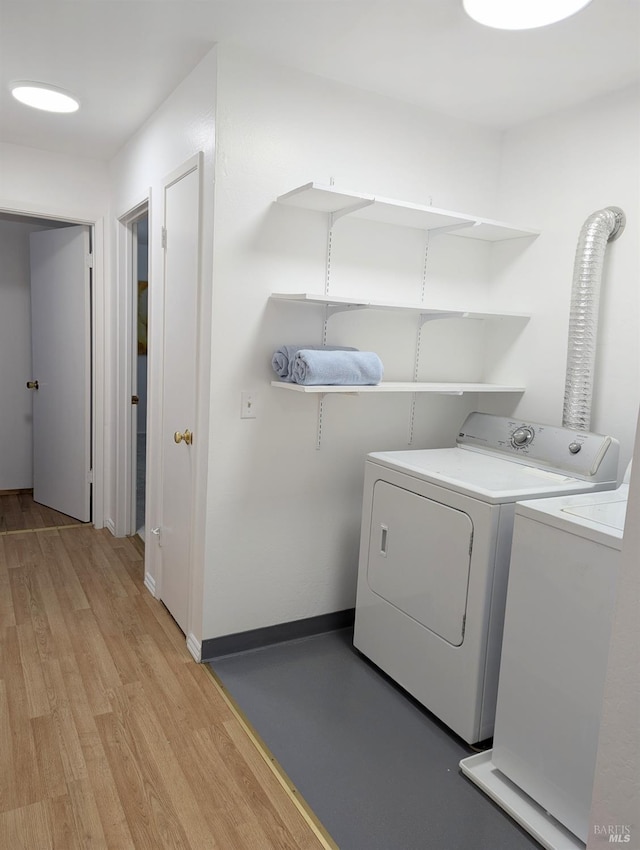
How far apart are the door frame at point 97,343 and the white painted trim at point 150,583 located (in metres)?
1.02

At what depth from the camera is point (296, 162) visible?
2449mm

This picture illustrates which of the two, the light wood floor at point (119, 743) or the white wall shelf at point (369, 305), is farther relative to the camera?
the white wall shelf at point (369, 305)

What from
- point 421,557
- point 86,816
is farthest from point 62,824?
point 421,557

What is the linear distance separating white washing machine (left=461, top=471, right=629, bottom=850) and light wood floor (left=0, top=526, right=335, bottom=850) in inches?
25.2

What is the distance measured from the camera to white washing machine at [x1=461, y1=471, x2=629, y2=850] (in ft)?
5.29

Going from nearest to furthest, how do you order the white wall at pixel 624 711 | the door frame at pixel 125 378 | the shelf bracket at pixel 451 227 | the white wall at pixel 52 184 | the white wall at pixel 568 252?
the white wall at pixel 624 711 < the white wall at pixel 568 252 < the shelf bracket at pixel 451 227 < the white wall at pixel 52 184 < the door frame at pixel 125 378

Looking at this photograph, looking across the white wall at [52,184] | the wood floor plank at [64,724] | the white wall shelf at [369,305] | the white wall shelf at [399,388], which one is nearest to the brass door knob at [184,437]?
the white wall shelf at [399,388]

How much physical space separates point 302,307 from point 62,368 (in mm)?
2422

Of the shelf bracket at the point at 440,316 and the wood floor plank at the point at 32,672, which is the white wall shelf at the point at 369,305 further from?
the wood floor plank at the point at 32,672

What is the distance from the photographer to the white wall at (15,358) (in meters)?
4.61

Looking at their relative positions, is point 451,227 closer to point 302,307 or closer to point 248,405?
point 302,307

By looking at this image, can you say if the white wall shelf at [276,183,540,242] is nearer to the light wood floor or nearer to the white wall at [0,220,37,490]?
the light wood floor

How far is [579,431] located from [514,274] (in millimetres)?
962

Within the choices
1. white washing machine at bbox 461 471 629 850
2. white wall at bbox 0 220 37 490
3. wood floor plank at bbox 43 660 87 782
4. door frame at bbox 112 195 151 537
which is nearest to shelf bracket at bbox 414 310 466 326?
white washing machine at bbox 461 471 629 850
